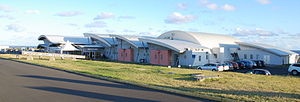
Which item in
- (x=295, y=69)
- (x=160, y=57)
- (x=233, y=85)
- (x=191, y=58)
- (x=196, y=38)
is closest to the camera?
(x=233, y=85)

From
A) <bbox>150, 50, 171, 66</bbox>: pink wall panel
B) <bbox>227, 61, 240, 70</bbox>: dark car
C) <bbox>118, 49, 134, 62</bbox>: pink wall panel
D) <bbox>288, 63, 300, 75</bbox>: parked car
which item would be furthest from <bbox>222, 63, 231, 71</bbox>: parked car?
<bbox>118, 49, 134, 62</bbox>: pink wall panel

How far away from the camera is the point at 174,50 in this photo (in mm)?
34938

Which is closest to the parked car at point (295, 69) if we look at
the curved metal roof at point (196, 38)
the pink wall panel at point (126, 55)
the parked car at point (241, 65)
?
the parked car at point (241, 65)

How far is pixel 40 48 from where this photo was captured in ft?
202

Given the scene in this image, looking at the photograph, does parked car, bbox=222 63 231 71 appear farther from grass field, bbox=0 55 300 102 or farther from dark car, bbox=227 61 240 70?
grass field, bbox=0 55 300 102

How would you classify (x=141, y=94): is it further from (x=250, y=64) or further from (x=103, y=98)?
(x=250, y=64)

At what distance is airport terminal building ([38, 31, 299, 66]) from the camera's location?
36.2 meters

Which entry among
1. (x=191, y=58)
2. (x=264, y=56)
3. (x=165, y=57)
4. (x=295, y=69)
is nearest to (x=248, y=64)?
(x=191, y=58)

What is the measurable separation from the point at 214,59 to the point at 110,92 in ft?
107

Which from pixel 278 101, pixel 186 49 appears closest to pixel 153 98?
pixel 278 101

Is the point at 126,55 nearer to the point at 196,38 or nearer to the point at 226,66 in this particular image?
the point at 196,38

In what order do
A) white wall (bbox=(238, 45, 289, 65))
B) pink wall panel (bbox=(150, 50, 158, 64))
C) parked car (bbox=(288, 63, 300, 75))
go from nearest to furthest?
parked car (bbox=(288, 63, 300, 75))
pink wall panel (bbox=(150, 50, 158, 64))
white wall (bbox=(238, 45, 289, 65))

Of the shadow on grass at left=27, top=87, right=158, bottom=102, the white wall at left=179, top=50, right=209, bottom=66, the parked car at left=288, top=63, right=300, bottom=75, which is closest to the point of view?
the shadow on grass at left=27, top=87, right=158, bottom=102

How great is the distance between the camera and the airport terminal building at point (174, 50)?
1427 inches
